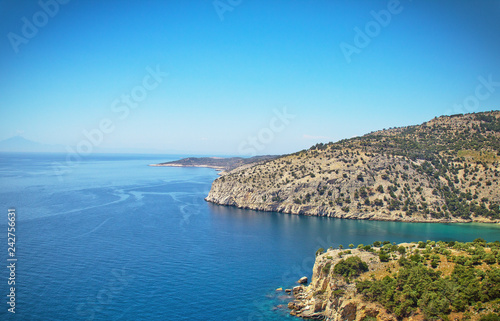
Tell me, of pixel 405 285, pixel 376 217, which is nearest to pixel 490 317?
pixel 405 285

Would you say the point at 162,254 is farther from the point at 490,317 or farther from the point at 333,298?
the point at 490,317

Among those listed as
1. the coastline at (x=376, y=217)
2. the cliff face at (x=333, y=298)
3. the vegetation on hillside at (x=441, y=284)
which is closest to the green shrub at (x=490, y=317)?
the vegetation on hillside at (x=441, y=284)

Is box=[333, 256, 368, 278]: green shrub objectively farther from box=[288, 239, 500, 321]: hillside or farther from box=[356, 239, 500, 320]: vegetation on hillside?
box=[356, 239, 500, 320]: vegetation on hillside

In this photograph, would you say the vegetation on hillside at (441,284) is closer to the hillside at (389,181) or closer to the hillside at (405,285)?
the hillside at (405,285)

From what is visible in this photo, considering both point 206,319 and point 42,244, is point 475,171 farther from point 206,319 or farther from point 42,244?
point 42,244

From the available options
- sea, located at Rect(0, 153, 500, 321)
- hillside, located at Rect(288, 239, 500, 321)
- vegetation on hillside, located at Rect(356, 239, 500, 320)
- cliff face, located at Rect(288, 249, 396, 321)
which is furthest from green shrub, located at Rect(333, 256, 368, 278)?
sea, located at Rect(0, 153, 500, 321)
